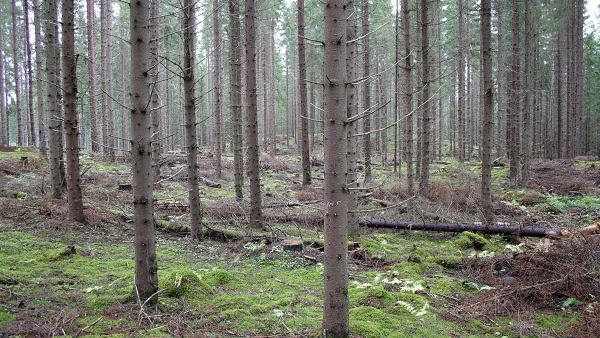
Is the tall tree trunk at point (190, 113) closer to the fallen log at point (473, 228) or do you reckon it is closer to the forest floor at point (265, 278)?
the forest floor at point (265, 278)

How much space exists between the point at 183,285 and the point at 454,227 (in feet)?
22.3

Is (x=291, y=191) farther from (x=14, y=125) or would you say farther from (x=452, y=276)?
(x=14, y=125)

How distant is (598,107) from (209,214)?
1740 inches

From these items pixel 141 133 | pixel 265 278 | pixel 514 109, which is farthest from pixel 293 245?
pixel 514 109

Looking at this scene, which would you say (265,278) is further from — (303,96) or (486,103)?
(303,96)


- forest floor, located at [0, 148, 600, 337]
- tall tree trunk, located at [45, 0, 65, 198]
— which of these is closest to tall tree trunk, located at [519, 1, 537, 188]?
forest floor, located at [0, 148, 600, 337]

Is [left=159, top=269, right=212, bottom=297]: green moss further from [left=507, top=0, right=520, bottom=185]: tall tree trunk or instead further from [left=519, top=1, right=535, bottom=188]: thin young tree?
[left=507, top=0, right=520, bottom=185]: tall tree trunk

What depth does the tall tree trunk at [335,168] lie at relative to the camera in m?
3.93

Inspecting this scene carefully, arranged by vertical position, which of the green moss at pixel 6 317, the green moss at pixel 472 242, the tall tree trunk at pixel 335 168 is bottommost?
the green moss at pixel 472 242

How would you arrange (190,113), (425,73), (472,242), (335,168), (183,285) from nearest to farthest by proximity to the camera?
(335,168) < (183,285) < (190,113) < (472,242) < (425,73)

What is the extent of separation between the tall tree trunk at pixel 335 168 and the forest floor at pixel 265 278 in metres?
0.51

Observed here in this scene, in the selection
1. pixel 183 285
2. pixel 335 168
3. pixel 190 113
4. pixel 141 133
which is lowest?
pixel 183 285

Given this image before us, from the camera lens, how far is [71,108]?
882 centimetres

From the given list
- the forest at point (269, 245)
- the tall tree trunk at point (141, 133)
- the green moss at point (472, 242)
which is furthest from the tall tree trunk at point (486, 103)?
the tall tree trunk at point (141, 133)
